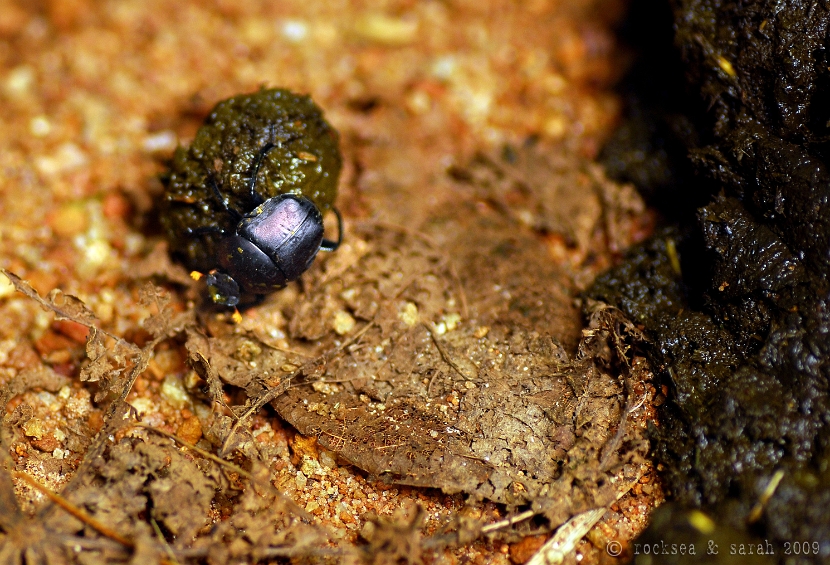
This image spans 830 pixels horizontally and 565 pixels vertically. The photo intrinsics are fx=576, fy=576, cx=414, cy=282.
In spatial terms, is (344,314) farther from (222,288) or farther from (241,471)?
(241,471)

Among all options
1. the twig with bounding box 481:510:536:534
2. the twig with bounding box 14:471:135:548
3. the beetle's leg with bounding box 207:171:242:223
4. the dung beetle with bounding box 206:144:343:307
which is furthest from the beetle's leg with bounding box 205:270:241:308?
the twig with bounding box 481:510:536:534

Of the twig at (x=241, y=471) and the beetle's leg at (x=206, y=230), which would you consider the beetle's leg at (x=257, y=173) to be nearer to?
the beetle's leg at (x=206, y=230)

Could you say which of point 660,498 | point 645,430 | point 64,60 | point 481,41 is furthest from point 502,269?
point 64,60

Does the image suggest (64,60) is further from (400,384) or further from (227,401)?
(400,384)

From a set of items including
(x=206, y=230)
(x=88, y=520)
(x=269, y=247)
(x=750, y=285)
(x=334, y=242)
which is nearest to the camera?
(x=88, y=520)

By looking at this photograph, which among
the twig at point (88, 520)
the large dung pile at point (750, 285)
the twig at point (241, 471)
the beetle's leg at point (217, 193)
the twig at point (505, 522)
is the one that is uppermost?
the large dung pile at point (750, 285)

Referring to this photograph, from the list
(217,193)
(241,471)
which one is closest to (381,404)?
(241,471)

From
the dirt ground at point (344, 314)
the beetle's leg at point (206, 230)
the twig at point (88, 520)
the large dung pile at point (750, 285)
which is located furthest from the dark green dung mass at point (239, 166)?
the large dung pile at point (750, 285)

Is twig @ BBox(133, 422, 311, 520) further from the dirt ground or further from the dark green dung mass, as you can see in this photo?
the dark green dung mass
